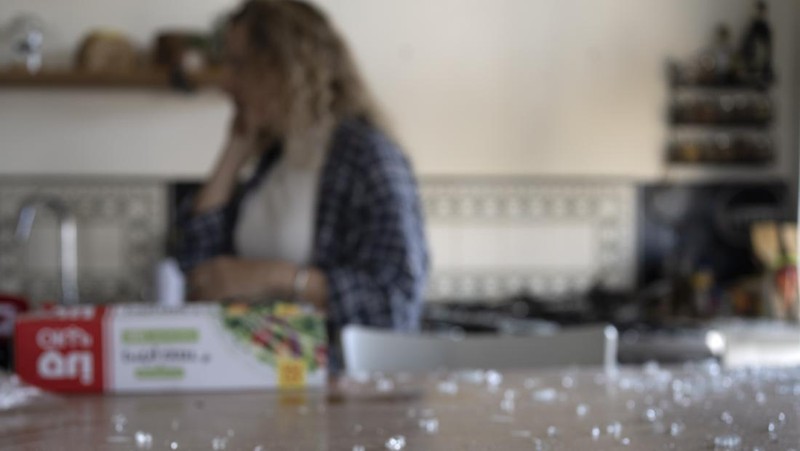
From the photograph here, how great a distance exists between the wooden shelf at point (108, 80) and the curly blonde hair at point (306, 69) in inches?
51.1

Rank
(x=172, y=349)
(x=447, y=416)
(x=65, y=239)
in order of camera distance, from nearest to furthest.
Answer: (x=447, y=416), (x=172, y=349), (x=65, y=239)

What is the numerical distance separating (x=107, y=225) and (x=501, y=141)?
1.15 metres

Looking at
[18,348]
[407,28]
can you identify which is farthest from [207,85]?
[18,348]

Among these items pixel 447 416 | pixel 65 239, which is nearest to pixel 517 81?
pixel 65 239

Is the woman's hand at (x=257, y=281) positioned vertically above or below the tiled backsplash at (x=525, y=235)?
above

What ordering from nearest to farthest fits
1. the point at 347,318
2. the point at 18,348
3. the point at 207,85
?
the point at 18,348, the point at 347,318, the point at 207,85

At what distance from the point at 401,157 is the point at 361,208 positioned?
98 millimetres

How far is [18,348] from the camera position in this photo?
934 millimetres

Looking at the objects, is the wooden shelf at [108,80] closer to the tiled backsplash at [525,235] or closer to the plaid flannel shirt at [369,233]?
the tiled backsplash at [525,235]

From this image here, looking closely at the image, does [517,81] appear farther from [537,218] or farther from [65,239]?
[65,239]

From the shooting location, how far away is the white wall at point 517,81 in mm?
2963

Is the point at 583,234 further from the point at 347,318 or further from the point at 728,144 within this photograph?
the point at 347,318

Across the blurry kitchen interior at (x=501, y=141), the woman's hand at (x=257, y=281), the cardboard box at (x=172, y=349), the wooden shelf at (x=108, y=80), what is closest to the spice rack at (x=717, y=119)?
the blurry kitchen interior at (x=501, y=141)

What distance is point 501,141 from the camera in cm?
299
